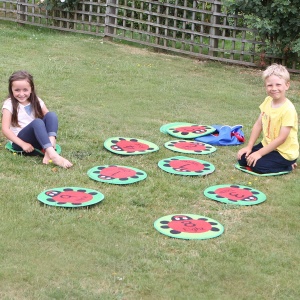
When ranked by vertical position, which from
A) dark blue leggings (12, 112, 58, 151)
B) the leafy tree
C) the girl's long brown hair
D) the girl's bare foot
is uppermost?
the leafy tree

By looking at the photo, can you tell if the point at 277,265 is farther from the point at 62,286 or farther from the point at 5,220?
the point at 5,220

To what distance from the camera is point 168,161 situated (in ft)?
18.2

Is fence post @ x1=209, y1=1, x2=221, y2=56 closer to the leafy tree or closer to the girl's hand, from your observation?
the leafy tree

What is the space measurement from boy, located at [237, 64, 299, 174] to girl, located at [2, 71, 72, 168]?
1.68 meters

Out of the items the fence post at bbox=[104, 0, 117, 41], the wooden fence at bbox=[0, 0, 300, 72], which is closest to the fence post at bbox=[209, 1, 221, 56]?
the wooden fence at bbox=[0, 0, 300, 72]

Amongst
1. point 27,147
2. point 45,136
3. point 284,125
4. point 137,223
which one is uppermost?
point 284,125

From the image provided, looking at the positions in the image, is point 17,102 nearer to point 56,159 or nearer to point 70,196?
point 56,159

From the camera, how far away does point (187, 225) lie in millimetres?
4188

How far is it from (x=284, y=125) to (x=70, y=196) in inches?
78.8

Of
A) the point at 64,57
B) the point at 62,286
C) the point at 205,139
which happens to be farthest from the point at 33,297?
the point at 64,57

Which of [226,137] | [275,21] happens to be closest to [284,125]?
[226,137]

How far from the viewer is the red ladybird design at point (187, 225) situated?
13.5 ft

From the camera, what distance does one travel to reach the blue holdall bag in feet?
20.4

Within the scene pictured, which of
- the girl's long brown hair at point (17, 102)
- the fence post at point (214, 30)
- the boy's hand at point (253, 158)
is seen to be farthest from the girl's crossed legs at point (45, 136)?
the fence post at point (214, 30)
